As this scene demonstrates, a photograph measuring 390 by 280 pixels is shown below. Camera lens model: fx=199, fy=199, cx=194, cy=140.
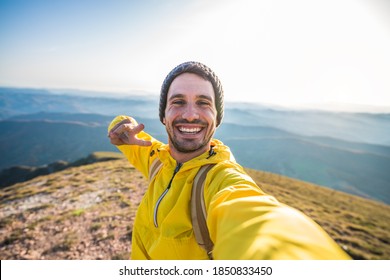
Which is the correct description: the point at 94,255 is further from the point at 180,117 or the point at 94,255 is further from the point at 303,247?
the point at 303,247

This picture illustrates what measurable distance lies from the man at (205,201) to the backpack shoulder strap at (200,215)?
56mm

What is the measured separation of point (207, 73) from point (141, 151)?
2.01 metres

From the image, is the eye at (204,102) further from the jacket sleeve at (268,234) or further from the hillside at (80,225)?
the hillside at (80,225)

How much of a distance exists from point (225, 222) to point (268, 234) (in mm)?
292

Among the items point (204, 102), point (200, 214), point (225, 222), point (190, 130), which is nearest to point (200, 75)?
point (204, 102)

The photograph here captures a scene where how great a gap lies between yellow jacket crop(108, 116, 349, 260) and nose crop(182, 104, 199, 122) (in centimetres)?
54

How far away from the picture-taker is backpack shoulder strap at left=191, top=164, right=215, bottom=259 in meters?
1.86

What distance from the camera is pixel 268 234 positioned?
3.64ft

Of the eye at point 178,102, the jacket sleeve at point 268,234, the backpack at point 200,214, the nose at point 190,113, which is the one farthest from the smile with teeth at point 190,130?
the jacket sleeve at point 268,234

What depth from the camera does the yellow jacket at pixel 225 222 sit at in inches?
41.9

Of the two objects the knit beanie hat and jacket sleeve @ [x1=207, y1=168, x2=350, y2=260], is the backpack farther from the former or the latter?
the knit beanie hat

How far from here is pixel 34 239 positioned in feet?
23.7
